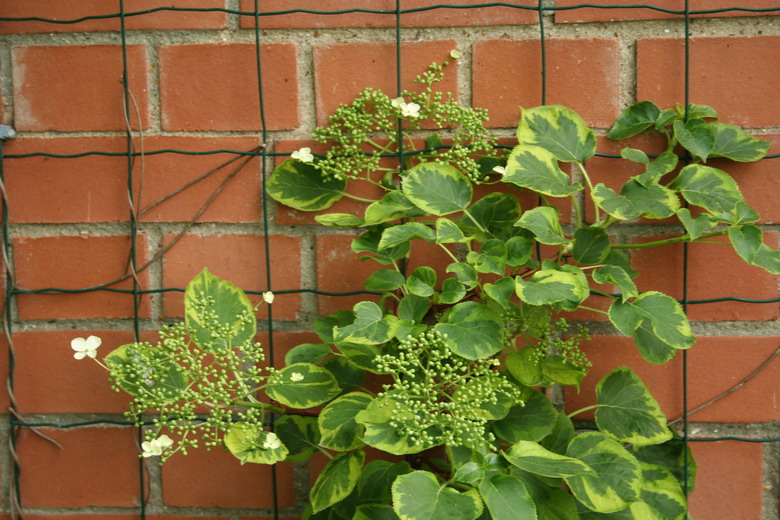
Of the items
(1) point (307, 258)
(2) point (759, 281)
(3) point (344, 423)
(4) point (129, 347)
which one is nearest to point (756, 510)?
(2) point (759, 281)

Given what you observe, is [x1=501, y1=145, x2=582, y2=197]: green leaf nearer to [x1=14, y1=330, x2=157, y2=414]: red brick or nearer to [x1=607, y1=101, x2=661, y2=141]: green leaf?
[x1=607, y1=101, x2=661, y2=141]: green leaf

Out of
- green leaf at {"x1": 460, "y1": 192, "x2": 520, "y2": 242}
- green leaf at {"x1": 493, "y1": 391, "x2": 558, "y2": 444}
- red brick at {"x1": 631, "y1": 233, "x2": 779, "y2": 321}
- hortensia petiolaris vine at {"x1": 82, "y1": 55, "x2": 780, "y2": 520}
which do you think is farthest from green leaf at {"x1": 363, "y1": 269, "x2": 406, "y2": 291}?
red brick at {"x1": 631, "y1": 233, "x2": 779, "y2": 321}

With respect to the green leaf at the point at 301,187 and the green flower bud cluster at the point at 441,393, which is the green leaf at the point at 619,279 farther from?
the green leaf at the point at 301,187

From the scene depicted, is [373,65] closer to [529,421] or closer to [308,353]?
[308,353]

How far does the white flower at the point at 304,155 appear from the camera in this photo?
2.70 ft

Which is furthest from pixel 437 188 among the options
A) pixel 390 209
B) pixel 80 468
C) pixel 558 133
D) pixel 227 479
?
pixel 80 468

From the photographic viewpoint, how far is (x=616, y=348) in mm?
880

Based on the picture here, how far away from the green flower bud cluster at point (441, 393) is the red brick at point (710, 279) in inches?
10.8

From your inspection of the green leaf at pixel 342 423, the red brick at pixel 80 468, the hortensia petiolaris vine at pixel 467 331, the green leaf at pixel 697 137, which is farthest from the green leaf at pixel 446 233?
the red brick at pixel 80 468

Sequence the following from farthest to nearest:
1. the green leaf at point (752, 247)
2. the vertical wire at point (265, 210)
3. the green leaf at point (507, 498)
Answer: the vertical wire at point (265, 210), the green leaf at point (752, 247), the green leaf at point (507, 498)

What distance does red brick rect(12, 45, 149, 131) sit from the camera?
885mm

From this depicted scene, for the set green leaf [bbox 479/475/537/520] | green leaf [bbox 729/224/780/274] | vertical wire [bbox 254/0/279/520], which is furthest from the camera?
vertical wire [bbox 254/0/279/520]

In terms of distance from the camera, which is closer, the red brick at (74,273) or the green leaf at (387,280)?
the green leaf at (387,280)

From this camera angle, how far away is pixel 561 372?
78 centimetres
